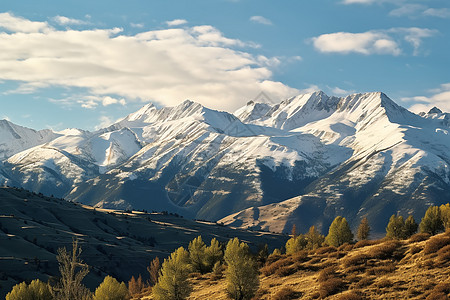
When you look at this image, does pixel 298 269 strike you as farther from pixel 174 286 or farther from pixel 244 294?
pixel 174 286

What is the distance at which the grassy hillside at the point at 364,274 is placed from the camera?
63094mm

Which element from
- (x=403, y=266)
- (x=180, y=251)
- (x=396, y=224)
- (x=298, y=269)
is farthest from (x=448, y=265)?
(x=396, y=224)

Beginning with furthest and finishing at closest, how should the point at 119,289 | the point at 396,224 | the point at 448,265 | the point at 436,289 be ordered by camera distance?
the point at 396,224 → the point at 119,289 → the point at 448,265 → the point at 436,289

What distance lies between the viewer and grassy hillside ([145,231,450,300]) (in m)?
63.1

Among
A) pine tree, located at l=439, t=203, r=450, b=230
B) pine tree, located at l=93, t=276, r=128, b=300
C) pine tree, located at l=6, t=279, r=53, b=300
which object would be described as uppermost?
pine tree, located at l=439, t=203, r=450, b=230

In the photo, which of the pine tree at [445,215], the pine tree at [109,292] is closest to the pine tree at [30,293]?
the pine tree at [109,292]

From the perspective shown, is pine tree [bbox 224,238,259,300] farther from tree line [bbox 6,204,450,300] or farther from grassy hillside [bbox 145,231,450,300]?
grassy hillside [bbox 145,231,450,300]

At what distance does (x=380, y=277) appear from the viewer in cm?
6956

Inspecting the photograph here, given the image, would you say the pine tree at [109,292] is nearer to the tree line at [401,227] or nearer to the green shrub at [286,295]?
the green shrub at [286,295]

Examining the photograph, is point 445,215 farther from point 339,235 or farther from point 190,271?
point 190,271

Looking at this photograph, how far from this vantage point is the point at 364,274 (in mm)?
72625

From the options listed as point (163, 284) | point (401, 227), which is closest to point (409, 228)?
point (401, 227)

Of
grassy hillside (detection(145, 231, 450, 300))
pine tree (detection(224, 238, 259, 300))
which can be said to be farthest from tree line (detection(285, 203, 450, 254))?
pine tree (detection(224, 238, 259, 300))

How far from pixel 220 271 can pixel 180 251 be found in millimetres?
17815
